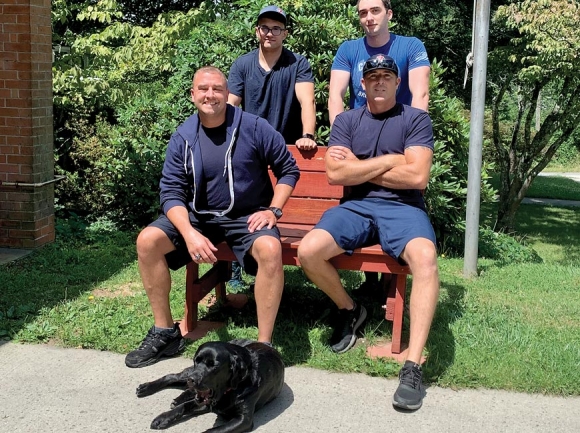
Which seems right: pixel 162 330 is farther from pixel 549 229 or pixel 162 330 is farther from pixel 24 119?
pixel 549 229

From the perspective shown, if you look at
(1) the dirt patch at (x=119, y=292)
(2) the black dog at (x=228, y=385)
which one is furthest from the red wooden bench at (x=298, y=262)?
(2) the black dog at (x=228, y=385)

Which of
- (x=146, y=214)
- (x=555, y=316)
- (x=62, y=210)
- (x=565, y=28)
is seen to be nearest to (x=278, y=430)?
(x=555, y=316)

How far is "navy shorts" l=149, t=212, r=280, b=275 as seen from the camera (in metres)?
4.07

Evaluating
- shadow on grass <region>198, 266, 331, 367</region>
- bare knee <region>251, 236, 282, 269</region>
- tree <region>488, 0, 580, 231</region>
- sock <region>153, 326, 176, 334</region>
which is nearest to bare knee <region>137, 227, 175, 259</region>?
sock <region>153, 326, 176, 334</region>

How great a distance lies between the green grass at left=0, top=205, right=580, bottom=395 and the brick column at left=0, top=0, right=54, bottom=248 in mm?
360

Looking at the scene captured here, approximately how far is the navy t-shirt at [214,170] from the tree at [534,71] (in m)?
6.67

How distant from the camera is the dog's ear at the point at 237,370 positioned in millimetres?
3200

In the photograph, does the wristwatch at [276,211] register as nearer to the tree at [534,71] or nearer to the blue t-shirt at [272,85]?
the blue t-shirt at [272,85]

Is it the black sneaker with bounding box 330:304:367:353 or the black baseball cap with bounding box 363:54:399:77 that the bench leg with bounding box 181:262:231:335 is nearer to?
the black sneaker with bounding box 330:304:367:353

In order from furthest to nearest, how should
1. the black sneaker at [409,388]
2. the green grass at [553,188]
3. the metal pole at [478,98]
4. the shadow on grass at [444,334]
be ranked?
the green grass at [553,188]
the metal pole at [478,98]
the shadow on grass at [444,334]
the black sneaker at [409,388]

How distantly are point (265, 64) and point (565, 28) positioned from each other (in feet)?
19.9

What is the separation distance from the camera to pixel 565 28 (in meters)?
9.50

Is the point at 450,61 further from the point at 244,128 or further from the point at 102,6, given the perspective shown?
the point at 244,128

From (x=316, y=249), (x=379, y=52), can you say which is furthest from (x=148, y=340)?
(x=379, y=52)
